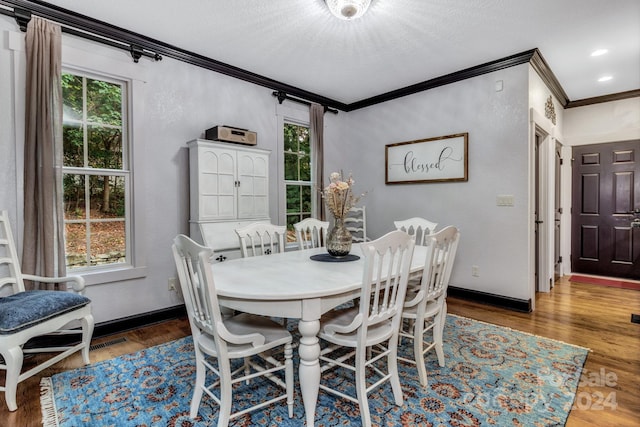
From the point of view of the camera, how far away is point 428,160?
13.6 ft

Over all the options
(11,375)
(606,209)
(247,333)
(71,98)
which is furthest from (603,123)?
(11,375)

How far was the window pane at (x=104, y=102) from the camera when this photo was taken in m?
2.83

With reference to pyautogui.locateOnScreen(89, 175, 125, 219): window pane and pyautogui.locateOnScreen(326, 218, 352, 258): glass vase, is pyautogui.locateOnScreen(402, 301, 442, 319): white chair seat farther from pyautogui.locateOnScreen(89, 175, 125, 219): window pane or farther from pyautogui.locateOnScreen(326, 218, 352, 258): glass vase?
pyautogui.locateOnScreen(89, 175, 125, 219): window pane

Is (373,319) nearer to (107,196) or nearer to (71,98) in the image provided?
(107,196)

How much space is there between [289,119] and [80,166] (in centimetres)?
236

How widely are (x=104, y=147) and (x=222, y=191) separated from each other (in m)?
1.07

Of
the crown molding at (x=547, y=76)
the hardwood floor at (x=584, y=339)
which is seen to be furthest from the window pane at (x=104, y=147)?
the crown molding at (x=547, y=76)

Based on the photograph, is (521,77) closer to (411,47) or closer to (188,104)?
(411,47)

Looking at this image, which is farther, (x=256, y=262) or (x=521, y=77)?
(x=521, y=77)

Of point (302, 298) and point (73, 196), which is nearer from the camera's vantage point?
point (302, 298)

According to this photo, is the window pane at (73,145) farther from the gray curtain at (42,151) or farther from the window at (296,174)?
the window at (296,174)

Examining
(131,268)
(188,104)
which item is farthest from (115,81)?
(131,268)

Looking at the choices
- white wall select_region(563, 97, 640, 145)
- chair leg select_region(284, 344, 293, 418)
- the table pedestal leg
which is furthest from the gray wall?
the table pedestal leg

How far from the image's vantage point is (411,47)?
125 inches
